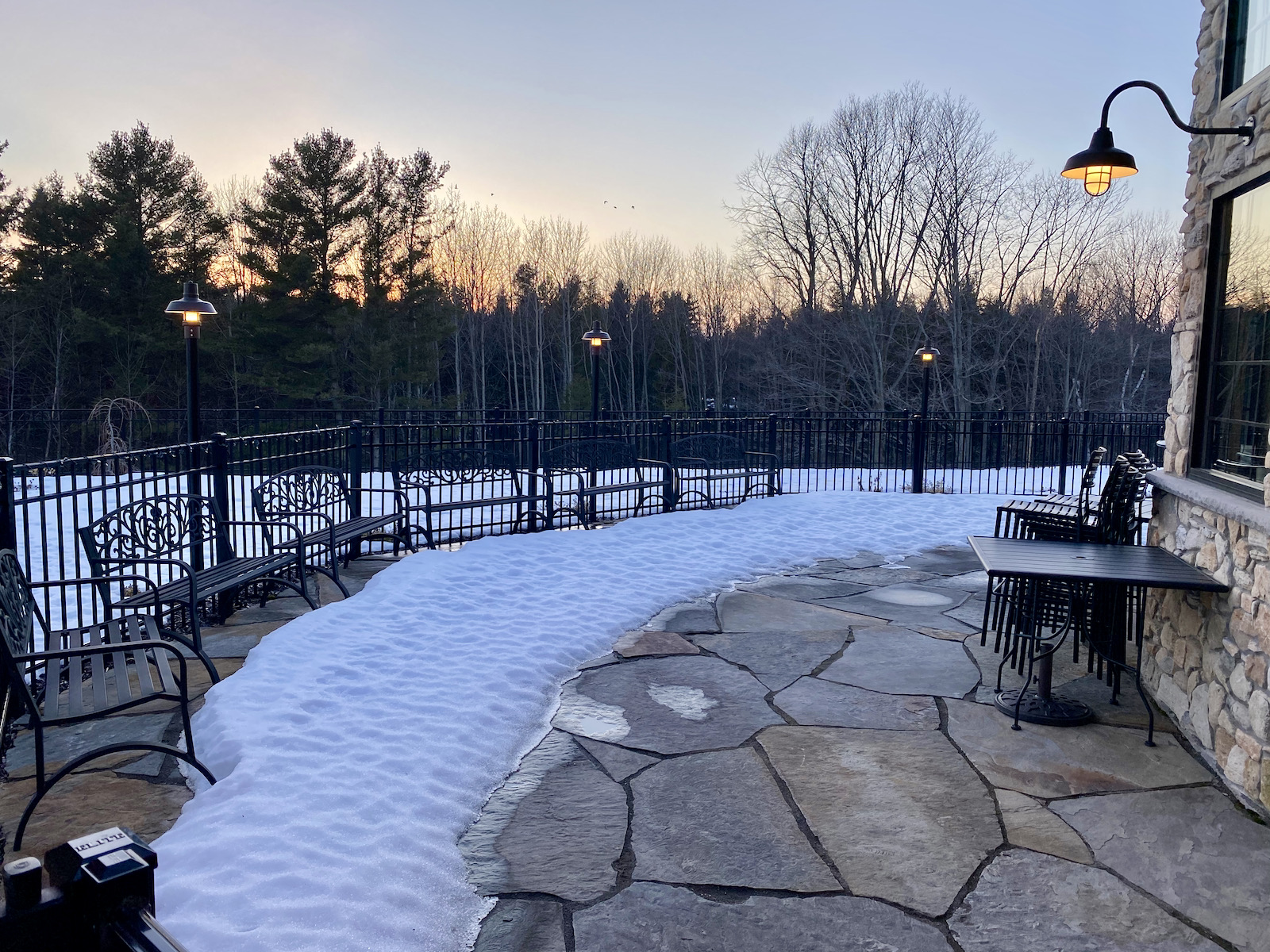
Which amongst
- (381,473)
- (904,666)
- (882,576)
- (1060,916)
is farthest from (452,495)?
(1060,916)

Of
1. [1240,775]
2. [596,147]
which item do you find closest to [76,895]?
[1240,775]

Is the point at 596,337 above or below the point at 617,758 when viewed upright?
above

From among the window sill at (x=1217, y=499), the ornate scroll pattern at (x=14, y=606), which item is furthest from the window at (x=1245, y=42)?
the ornate scroll pattern at (x=14, y=606)

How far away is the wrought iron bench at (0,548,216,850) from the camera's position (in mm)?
2543

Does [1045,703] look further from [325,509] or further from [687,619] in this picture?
[325,509]

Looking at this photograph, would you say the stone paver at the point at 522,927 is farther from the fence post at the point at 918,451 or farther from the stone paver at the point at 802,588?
the fence post at the point at 918,451

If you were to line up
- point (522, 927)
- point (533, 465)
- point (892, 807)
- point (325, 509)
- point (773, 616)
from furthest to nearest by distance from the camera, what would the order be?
point (533, 465) → point (325, 509) → point (773, 616) → point (892, 807) → point (522, 927)

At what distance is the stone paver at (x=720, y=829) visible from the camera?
2.51m

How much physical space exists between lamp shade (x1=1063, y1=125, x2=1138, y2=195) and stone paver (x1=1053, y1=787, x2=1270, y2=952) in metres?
2.94

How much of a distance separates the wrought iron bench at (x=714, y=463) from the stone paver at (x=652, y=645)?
5.08 m

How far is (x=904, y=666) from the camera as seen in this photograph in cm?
450

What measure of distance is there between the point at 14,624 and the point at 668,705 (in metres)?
2.74

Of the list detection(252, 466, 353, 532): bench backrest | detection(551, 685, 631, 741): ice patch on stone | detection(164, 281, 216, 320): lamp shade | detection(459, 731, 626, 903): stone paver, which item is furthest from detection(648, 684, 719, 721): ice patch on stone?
detection(164, 281, 216, 320): lamp shade

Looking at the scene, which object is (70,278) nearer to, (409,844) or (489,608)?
(489,608)
